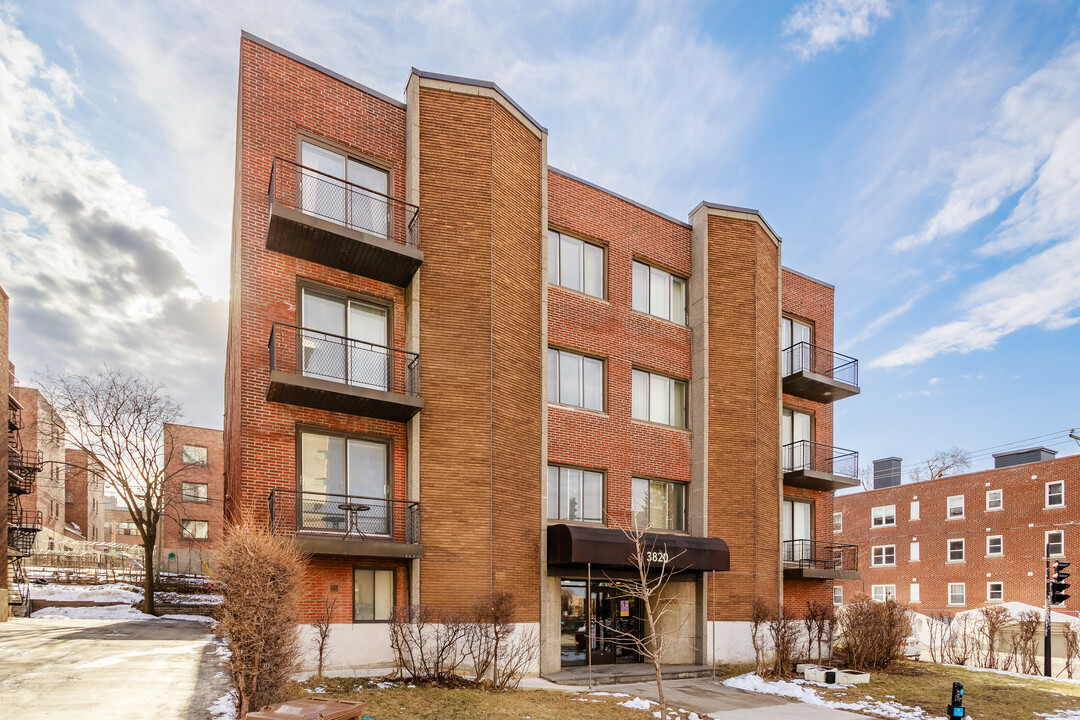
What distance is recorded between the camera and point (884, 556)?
1964 inches

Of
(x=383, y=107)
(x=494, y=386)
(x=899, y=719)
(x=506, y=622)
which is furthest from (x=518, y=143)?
(x=899, y=719)

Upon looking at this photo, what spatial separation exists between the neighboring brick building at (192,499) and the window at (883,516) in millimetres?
44108

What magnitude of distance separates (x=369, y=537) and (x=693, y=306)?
12.8 m

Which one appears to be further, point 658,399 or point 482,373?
point 658,399

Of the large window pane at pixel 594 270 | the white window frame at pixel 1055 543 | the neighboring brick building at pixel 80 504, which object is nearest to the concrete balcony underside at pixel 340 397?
the large window pane at pixel 594 270

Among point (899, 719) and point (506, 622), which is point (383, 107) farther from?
point (899, 719)

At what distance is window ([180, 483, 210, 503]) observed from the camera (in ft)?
156

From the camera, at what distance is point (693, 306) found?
2308 cm

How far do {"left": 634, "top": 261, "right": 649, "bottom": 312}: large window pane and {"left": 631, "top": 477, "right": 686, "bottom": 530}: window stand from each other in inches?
208

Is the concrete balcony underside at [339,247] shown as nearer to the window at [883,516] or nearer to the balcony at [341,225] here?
the balcony at [341,225]

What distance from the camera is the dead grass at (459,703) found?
11.6m

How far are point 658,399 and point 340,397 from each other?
417 inches

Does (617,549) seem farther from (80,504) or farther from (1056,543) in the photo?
(80,504)

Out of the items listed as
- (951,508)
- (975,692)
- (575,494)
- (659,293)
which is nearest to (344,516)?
(575,494)
